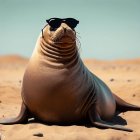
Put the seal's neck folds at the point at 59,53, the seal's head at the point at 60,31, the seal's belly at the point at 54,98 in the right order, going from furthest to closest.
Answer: the seal's neck folds at the point at 59,53, the seal's belly at the point at 54,98, the seal's head at the point at 60,31

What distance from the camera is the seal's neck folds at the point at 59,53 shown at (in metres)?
6.30

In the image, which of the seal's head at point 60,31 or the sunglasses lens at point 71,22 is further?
the sunglasses lens at point 71,22

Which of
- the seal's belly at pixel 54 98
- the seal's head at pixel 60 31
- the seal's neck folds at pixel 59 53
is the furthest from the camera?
the seal's neck folds at pixel 59 53

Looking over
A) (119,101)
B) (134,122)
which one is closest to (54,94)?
(134,122)

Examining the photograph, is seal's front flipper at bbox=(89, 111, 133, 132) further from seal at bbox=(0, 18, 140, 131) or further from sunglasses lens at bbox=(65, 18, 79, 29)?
sunglasses lens at bbox=(65, 18, 79, 29)

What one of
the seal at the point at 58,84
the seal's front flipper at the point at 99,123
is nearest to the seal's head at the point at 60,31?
the seal at the point at 58,84

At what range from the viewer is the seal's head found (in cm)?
604

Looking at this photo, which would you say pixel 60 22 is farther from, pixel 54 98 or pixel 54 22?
pixel 54 98

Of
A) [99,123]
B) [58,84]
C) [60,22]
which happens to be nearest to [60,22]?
[60,22]

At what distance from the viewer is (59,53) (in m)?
6.33

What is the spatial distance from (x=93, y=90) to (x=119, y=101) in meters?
2.39

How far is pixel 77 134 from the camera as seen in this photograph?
5.64 m

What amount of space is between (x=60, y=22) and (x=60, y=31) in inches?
A: 9.1

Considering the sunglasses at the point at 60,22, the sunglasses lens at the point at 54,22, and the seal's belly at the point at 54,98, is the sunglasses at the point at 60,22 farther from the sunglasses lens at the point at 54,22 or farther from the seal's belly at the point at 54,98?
the seal's belly at the point at 54,98
